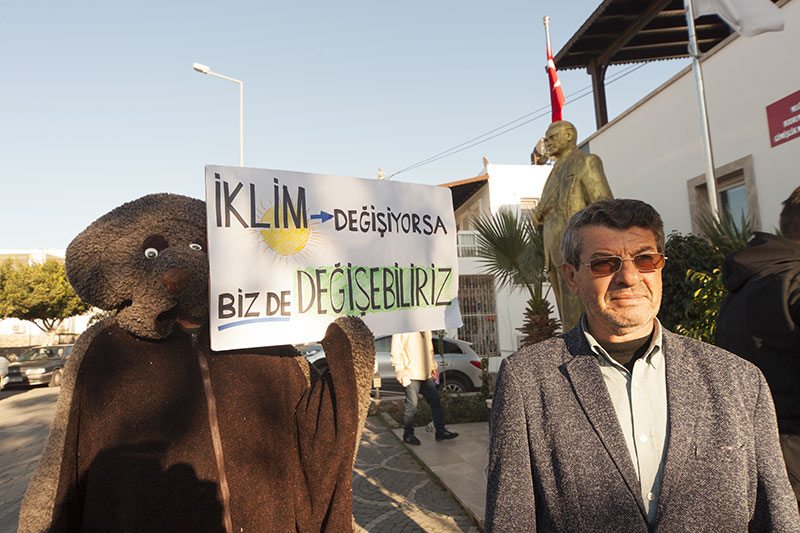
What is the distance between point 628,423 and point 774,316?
40.9 inches

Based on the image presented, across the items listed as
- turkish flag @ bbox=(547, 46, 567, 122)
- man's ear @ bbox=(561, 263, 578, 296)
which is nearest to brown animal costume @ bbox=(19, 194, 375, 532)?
man's ear @ bbox=(561, 263, 578, 296)

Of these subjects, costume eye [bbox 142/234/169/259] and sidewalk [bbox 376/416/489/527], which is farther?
sidewalk [bbox 376/416/489/527]

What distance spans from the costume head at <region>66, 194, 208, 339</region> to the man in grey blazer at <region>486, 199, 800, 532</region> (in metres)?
0.98

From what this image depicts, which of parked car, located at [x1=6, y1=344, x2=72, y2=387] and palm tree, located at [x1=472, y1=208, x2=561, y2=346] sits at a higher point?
palm tree, located at [x1=472, y1=208, x2=561, y2=346]

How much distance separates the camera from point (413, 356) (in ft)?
20.2

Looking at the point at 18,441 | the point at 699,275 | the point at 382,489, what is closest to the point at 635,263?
the point at 382,489

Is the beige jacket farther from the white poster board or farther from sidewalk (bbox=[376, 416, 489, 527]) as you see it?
the white poster board

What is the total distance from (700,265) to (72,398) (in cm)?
671

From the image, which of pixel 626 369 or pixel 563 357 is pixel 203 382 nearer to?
pixel 563 357

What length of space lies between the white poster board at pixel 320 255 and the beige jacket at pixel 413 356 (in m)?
4.05

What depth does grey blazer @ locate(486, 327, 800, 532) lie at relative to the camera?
1242 mm

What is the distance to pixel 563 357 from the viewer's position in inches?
58.5

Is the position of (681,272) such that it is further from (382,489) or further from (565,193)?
(382,489)

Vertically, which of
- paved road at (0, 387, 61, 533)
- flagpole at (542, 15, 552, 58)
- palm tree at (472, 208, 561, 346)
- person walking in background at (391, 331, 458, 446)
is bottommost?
paved road at (0, 387, 61, 533)
